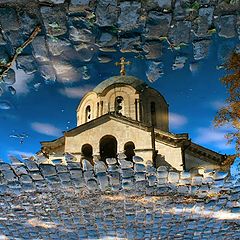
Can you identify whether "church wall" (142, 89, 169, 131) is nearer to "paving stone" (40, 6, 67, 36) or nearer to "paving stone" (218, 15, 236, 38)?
"paving stone" (218, 15, 236, 38)

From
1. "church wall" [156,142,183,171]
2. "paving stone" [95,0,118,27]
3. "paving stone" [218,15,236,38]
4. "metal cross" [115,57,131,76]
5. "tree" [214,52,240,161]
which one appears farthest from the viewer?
"church wall" [156,142,183,171]

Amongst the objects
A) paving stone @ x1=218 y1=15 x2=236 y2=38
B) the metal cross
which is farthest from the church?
paving stone @ x1=218 y1=15 x2=236 y2=38

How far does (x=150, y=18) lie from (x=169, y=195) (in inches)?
195

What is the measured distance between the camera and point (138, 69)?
4.79m

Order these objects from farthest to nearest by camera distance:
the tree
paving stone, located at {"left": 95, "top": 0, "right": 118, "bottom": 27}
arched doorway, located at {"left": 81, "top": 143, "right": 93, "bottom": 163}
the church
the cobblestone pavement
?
arched doorway, located at {"left": 81, "top": 143, "right": 93, "bottom": 163} → the cobblestone pavement → the church → the tree → paving stone, located at {"left": 95, "top": 0, "right": 118, "bottom": 27}

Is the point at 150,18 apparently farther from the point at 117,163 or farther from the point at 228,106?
the point at 117,163

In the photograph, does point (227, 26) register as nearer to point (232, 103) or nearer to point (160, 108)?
point (232, 103)

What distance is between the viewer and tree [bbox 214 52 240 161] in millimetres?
4738

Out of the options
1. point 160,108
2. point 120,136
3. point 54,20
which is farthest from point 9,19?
point 120,136

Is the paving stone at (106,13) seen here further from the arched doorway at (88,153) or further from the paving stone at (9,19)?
the arched doorway at (88,153)

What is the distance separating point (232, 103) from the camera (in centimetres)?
520

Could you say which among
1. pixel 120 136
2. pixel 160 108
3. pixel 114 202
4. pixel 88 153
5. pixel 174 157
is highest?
pixel 120 136

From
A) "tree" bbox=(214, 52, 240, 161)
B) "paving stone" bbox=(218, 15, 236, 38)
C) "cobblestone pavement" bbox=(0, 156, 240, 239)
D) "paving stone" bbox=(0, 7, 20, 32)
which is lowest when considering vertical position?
"cobblestone pavement" bbox=(0, 156, 240, 239)

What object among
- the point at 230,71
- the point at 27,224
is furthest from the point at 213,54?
the point at 27,224
